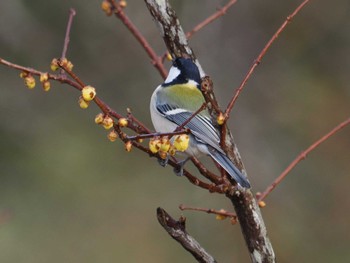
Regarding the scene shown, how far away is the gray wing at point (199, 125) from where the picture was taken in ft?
7.65

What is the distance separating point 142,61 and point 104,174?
3.50ft

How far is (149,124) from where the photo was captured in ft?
17.9

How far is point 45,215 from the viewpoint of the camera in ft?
18.5

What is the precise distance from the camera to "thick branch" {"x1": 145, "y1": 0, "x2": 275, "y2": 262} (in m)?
1.84

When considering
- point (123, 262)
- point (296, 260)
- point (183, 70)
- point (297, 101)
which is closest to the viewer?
point (183, 70)

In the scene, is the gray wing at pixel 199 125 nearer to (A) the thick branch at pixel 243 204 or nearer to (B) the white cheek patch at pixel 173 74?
(B) the white cheek patch at pixel 173 74

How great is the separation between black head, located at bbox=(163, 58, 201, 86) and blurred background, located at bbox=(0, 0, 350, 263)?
7.49ft

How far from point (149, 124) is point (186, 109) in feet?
9.43

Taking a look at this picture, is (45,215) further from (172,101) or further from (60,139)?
(172,101)

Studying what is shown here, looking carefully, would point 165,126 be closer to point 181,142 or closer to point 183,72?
point 183,72

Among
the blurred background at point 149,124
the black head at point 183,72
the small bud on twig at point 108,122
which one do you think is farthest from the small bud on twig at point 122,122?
the blurred background at point 149,124

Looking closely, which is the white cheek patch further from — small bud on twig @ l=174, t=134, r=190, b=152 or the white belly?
small bud on twig @ l=174, t=134, r=190, b=152

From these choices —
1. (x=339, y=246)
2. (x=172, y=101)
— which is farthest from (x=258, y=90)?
(x=172, y=101)

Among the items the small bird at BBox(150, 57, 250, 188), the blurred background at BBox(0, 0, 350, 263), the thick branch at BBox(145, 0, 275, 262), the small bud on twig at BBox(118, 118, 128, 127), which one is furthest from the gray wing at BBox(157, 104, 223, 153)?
the blurred background at BBox(0, 0, 350, 263)
